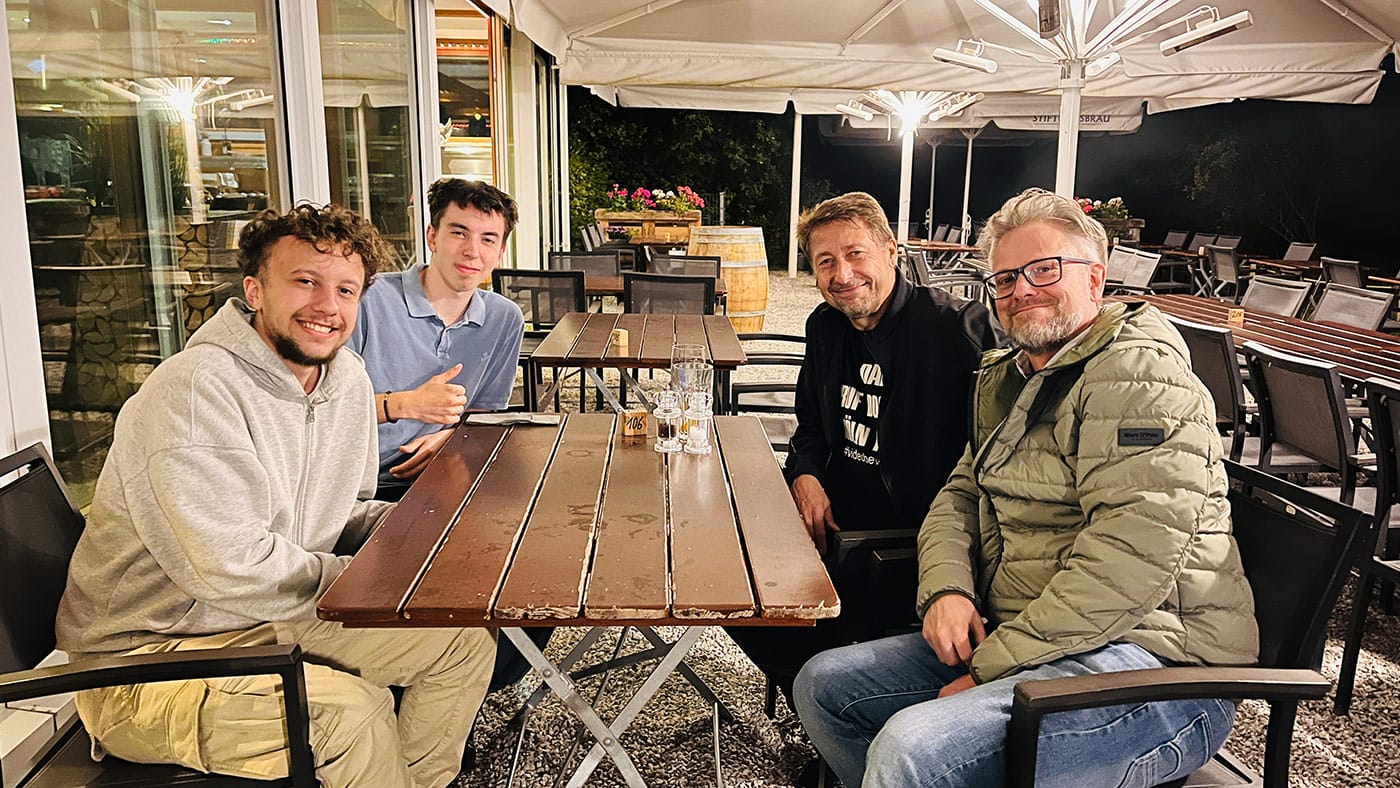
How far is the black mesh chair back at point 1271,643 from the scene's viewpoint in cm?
130

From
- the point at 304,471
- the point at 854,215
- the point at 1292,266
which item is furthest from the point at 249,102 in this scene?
the point at 1292,266

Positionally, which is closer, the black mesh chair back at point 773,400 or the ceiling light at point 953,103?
the black mesh chair back at point 773,400

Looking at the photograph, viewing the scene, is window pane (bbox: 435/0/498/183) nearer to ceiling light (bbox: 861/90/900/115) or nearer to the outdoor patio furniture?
ceiling light (bbox: 861/90/900/115)

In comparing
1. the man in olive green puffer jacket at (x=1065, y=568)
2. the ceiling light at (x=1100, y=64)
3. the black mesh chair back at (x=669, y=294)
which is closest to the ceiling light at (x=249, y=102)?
the black mesh chair back at (x=669, y=294)

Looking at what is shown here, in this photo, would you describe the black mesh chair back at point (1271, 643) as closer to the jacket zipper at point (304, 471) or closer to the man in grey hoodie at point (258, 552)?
the man in grey hoodie at point (258, 552)

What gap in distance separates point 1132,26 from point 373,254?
14.7ft

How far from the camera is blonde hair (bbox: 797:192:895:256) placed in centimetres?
232

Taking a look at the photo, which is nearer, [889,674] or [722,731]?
[889,674]

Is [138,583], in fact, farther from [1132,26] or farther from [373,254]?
[1132,26]

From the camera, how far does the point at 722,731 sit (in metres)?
2.43

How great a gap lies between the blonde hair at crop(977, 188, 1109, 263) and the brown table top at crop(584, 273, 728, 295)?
12.6 ft

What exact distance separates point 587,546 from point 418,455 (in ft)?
3.62

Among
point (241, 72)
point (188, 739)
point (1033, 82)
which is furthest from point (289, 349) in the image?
point (1033, 82)

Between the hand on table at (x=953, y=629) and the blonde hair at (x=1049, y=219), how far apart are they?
72 cm
